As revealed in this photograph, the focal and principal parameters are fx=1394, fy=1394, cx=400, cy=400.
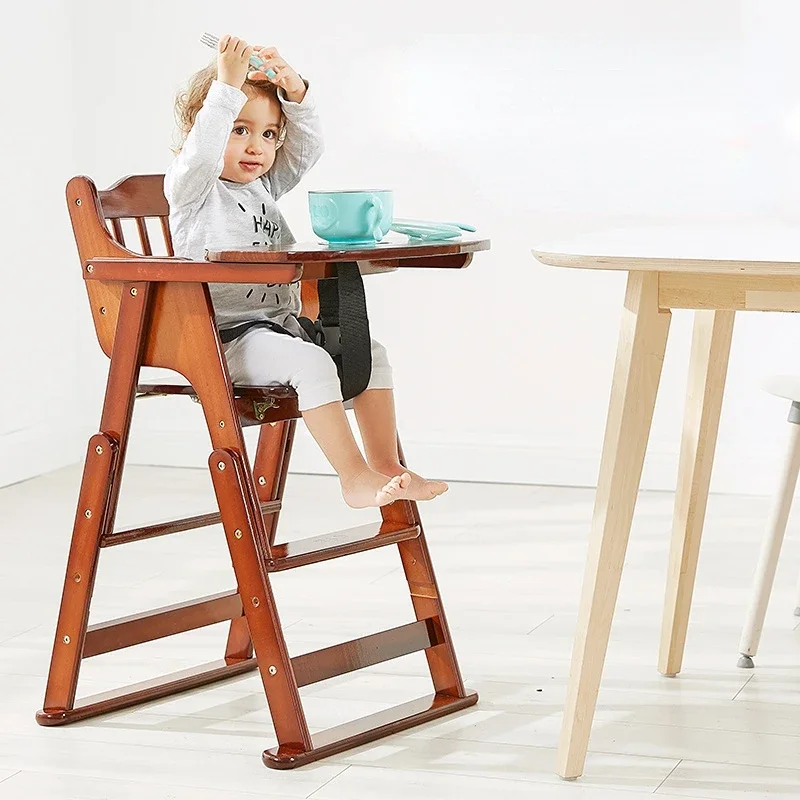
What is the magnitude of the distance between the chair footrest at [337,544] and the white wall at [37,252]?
1953mm

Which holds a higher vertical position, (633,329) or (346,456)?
(633,329)

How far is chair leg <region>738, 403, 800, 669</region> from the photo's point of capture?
7.17ft

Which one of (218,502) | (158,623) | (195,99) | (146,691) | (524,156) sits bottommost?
(146,691)

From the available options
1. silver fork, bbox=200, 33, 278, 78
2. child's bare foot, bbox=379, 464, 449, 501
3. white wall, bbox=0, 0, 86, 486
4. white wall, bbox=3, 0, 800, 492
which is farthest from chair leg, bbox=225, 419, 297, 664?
white wall, bbox=0, 0, 86, 486

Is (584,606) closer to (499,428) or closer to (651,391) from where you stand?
A: (651,391)

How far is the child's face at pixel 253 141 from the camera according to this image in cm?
205

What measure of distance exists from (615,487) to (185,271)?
0.60m

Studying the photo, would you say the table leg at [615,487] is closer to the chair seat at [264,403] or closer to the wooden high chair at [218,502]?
the wooden high chair at [218,502]

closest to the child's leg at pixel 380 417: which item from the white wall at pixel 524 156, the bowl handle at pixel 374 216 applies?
the bowl handle at pixel 374 216

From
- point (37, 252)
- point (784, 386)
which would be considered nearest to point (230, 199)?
point (784, 386)

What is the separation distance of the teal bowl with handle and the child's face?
0.89 feet

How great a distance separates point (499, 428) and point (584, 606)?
199cm

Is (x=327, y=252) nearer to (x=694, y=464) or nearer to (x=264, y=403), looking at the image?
(x=264, y=403)

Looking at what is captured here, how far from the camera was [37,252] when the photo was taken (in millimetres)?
3781
